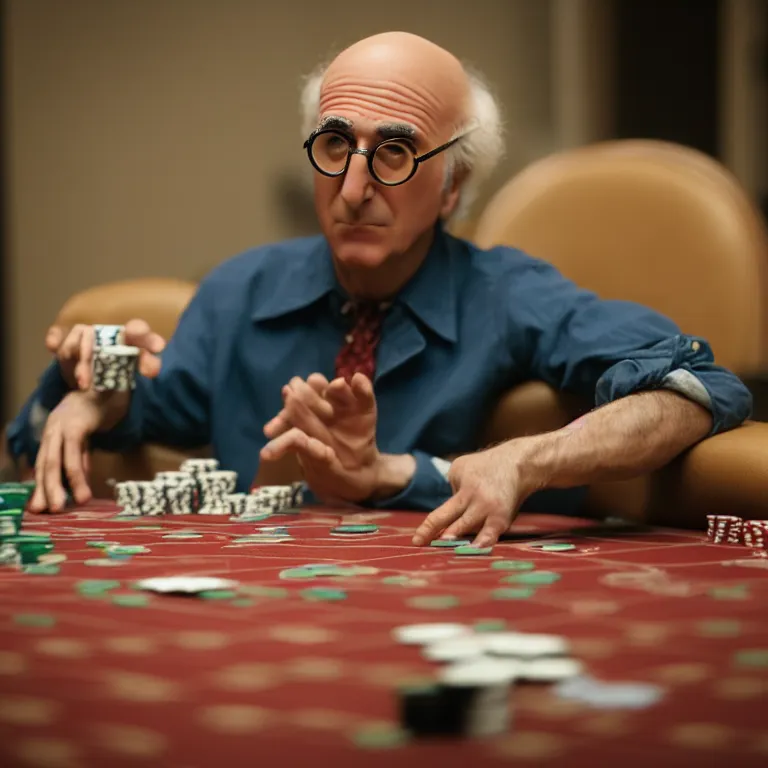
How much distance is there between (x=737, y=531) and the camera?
5.99ft

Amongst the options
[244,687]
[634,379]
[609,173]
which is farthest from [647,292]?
[244,687]

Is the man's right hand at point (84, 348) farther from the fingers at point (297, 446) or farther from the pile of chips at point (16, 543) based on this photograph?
the pile of chips at point (16, 543)

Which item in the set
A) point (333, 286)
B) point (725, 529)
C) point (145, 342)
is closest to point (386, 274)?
point (333, 286)

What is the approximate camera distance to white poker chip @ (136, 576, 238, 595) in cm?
136

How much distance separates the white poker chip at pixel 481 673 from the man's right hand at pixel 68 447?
4.05 ft

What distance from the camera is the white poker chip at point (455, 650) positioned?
3.54ft

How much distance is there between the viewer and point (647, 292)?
2682mm

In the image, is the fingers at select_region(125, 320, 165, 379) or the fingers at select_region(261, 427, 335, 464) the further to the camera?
the fingers at select_region(125, 320, 165, 379)

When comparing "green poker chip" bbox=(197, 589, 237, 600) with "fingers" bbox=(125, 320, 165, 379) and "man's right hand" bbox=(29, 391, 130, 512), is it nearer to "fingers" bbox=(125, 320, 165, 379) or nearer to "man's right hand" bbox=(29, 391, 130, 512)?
"man's right hand" bbox=(29, 391, 130, 512)

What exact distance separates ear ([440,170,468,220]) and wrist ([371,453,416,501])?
522 mm

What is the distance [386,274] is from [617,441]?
2.02ft

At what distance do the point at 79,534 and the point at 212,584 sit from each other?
1.63 ft

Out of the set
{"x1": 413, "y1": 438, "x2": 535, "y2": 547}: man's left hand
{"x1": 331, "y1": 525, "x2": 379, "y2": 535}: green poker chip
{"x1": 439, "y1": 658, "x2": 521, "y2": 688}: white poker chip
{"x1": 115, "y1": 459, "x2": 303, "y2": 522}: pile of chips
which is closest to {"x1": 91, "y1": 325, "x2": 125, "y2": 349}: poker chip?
{"x1": 115, "y1": 459, "x2": 303, "y2": 522}: pile of chips

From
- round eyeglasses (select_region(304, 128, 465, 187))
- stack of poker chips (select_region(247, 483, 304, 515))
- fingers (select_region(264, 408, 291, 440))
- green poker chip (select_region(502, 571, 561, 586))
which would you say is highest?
round eyeglasses (select_region(304, 128, 465, 187))
